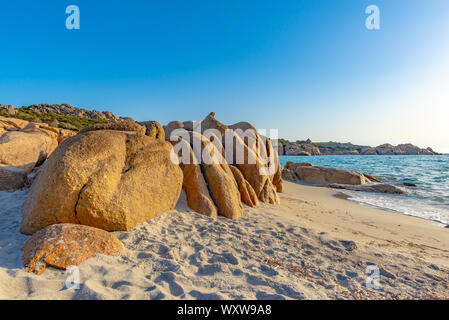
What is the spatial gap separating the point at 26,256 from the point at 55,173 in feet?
4.84

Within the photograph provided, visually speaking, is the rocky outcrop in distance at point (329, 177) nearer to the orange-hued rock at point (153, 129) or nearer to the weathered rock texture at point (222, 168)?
the weathered rock texture at point (222, 168)

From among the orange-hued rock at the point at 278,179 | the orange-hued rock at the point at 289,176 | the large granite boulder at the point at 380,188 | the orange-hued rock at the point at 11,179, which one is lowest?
the large granite boulder at the point at 380,188

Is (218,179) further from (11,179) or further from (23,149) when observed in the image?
(23,149)

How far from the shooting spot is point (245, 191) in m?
6.82

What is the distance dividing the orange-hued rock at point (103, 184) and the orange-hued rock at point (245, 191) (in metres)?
2.44

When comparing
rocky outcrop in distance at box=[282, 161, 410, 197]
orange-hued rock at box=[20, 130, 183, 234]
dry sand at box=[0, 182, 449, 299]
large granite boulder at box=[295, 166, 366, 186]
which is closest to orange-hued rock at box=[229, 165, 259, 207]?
dry sand at box=[0, 182, 449, 299]

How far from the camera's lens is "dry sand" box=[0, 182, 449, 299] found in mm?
2547

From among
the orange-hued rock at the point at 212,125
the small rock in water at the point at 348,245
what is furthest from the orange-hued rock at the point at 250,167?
the small rock in water at the point at 348,245

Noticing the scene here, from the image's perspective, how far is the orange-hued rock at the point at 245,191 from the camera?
6781mm

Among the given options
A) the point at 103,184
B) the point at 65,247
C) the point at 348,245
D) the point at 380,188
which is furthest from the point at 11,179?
the point at 380,188

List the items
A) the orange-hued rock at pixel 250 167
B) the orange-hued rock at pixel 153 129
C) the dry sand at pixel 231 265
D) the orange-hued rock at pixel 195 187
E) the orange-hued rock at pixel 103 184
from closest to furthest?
the dry sand at pixel 231 265 < the orange-hued rock at pixel 103 184 < the orange-hued rock at pixel 195 187 < the orange-hued rock at pixel 153 129 < the orange-hued rock at pixel 250 167

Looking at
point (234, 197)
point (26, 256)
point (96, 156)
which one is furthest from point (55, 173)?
point (234, 197)

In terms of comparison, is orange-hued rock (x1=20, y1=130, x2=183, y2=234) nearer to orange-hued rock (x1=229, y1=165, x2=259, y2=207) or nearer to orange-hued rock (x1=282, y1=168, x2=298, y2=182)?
orange-hued rock (x1=229, y1=165, x2=259, y2=207)

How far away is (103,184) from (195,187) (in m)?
2.30
